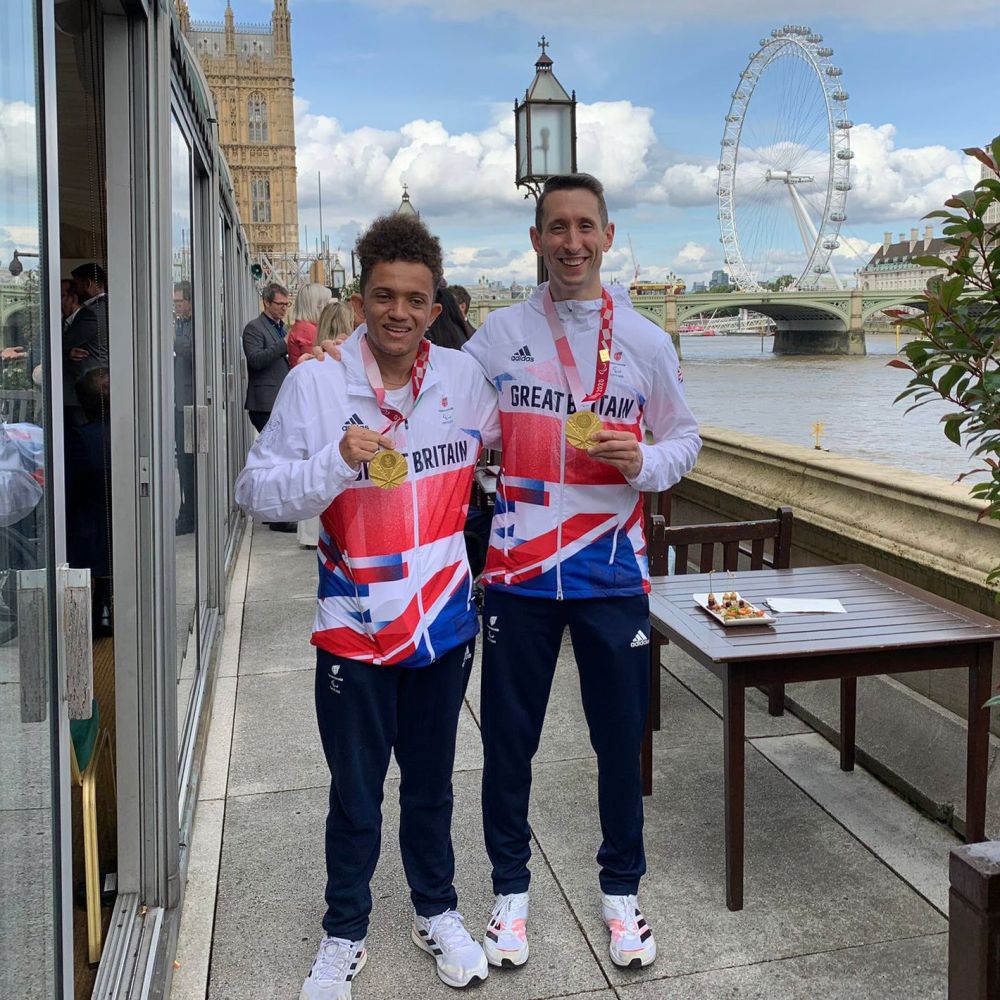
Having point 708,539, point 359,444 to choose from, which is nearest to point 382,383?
point 359,444

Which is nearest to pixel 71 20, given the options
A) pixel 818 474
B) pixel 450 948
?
pixel 450 948

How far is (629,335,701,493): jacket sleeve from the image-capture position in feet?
8.71

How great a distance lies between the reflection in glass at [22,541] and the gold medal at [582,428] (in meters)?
1.21

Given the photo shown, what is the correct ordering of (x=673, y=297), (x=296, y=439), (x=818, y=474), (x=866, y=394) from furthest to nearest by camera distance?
(x=673, y=297) < (x=866, y=394) < (x=818, y=474) < (x=296, y=439)

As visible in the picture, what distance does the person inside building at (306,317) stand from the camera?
757 centimetres

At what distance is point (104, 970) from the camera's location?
2.48 meters

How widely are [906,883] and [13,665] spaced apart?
2.55 meters

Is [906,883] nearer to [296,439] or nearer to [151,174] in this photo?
[296,439]

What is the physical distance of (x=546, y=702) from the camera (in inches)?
111

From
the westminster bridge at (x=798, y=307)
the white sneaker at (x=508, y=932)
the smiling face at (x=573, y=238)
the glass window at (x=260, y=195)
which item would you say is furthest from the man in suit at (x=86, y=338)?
the glass window at (x=260, y=195)

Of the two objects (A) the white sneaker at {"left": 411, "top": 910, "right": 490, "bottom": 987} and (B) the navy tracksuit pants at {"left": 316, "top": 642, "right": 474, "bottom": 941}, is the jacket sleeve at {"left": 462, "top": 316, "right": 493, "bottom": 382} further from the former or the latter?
(A) the white sneaker at {"left": 411, "top": 910, "right": 490, "bottom": 987}

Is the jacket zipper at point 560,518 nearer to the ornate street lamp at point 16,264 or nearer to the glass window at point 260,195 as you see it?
the ornate street lamp at point 16,264

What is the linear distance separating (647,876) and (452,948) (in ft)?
2.47

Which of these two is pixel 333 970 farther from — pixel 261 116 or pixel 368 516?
pixel 261 116
